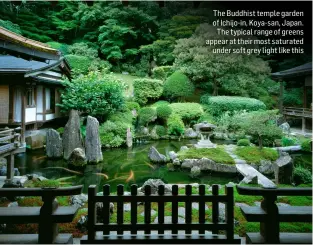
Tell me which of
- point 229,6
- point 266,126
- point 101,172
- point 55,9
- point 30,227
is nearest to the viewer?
point 30,227

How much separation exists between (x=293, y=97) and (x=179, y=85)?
20.2 ft

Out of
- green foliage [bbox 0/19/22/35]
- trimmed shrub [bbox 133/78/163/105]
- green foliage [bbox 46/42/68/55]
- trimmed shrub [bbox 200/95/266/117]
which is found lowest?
trimmed shrub [bbox 200/95/266/117]

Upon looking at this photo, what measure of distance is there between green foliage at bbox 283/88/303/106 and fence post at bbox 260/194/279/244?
12.2 metres

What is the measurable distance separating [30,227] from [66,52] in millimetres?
11032

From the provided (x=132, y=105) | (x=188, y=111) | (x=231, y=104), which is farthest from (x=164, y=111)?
(x=231, y=104)

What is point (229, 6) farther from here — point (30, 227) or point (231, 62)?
point (231, 62)

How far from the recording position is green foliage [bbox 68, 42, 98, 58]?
12914 millimetres

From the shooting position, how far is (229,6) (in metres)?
4.32

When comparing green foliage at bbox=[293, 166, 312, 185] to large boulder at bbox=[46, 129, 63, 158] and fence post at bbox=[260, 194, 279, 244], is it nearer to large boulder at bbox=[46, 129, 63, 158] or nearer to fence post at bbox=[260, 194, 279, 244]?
fence post at bbox=[260, 194, 279, 244]

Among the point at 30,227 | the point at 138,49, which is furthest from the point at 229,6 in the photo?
the point at 138,49

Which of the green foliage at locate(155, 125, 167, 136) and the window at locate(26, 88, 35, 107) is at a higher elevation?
the window at locate(26, 88, 35, 107)

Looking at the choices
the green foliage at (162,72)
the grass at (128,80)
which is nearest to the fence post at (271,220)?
the grass at (128,80)

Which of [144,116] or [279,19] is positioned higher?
[279,19]

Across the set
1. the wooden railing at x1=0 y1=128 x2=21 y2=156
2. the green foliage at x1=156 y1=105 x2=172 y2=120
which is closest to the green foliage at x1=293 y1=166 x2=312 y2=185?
the wooden railing at x1=0 y1=128 x2=21 y2=156
